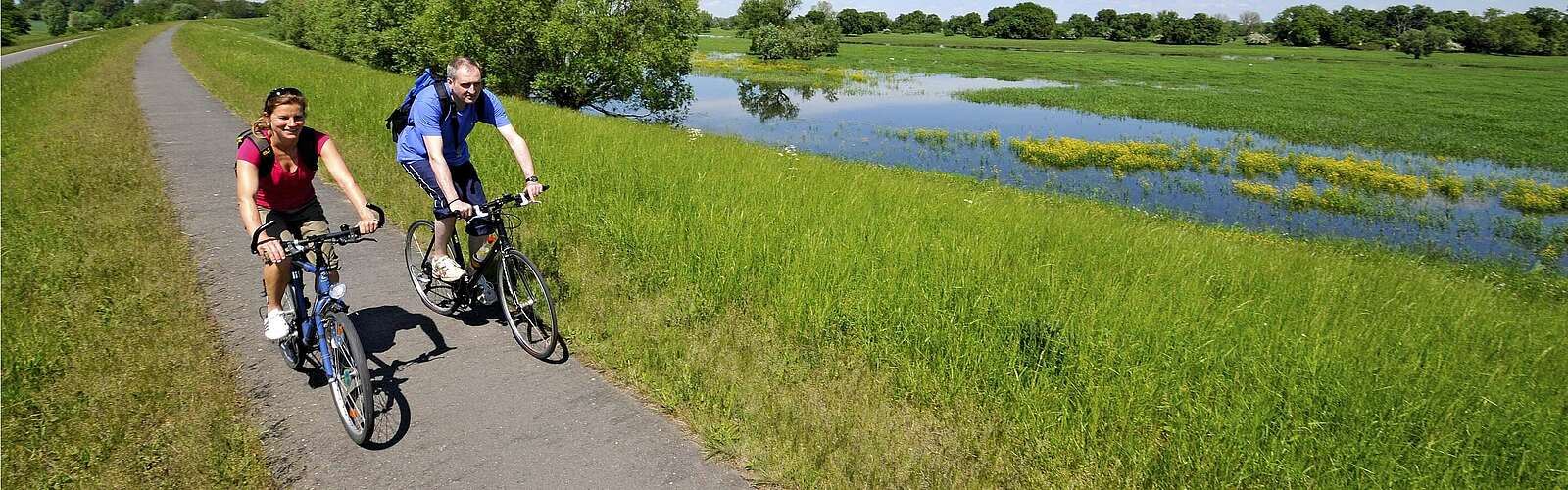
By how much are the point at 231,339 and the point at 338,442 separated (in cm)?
194

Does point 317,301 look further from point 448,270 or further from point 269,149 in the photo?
point 448,270

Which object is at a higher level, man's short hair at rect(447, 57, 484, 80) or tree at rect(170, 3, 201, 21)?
tree at rect(170, 3, 201, 21)

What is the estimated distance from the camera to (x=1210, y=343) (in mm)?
4734

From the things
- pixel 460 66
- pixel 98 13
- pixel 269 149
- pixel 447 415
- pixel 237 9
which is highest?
pixel 237 9

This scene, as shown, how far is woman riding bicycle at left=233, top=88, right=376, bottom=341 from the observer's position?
373cm

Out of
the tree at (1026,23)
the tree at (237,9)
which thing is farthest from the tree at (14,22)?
the tree at (1026,23)

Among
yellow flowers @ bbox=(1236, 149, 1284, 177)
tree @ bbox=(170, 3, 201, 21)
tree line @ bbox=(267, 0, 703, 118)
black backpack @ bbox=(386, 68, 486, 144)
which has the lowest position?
yellow flowers @ bbox=(1236, 149, 1284, 177)

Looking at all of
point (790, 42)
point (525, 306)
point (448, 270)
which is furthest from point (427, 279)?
point (790, 42)

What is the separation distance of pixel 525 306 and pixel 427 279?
4.61 ft

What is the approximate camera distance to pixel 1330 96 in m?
37.9

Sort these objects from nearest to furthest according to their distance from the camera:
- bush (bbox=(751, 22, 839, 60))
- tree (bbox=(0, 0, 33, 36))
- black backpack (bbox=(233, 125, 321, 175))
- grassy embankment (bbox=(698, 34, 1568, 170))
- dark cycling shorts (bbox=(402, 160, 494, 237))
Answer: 1. black backpack (bbox=(233, 125, 321, 175))
2. dark cycling shorts (bbox=(402, 160, 494, 237))
3. grassy embankment (bbox=(698, 34, 1568, 170))
4. tree (bbox=(0, 0, 33, 36))
5. bush (bbox=(751, 22, 839, 60))

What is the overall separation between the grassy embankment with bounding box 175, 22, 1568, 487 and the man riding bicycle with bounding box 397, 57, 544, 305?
3.21ft

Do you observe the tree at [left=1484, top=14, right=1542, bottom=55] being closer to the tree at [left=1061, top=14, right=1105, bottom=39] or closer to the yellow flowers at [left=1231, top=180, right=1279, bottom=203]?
the tree at [left=1061, top=14, right=1105, bottom=39]

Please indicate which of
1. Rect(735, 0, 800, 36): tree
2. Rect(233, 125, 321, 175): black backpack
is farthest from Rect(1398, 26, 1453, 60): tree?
Rect(233, 125, 321, 175): black backpack
